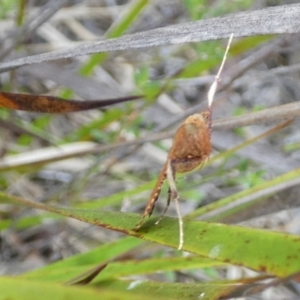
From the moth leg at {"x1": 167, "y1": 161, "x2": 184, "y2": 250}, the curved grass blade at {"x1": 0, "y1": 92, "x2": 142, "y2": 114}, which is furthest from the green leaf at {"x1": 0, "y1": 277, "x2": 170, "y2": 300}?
the curved grass blade at {"x1": 0, "y1": 92, "x2": 142, "y2": 114}

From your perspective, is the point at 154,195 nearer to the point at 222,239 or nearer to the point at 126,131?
the point at 222,239

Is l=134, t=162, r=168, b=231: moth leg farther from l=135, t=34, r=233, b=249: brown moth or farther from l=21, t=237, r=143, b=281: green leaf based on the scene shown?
l=21, t=237, r=143, b=281: green leaf

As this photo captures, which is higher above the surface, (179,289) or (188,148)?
(188,148)

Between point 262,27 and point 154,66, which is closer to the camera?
point 262,27

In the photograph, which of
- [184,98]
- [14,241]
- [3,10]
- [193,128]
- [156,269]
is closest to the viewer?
[193,128]

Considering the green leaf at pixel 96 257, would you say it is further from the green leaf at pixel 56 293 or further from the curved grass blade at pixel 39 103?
the green leaf at pixel 56 293

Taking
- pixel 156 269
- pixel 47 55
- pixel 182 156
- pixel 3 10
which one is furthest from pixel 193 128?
pixel 3 10

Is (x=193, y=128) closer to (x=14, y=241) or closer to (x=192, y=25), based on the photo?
(x=192, y=25)

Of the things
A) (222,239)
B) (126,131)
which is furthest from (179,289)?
(126,131)

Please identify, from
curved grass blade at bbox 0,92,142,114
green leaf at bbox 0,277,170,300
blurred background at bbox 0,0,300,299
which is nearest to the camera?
green leaf at bbox 0,277,170,300

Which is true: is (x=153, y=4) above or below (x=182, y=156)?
above

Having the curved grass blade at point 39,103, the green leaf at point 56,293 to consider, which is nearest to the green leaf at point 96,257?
the curved grass blade at point 39,103
